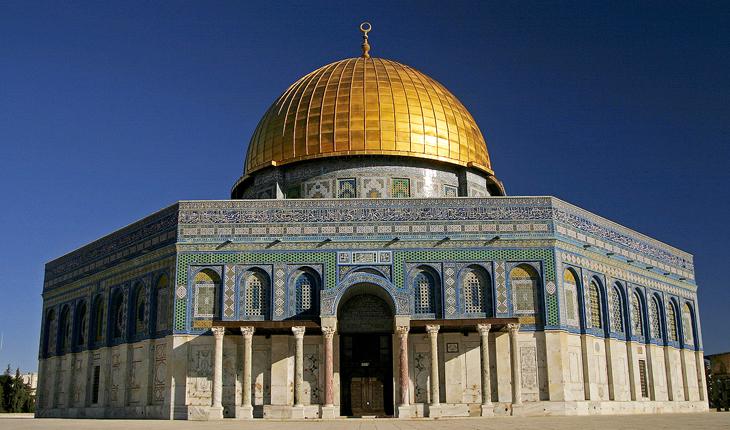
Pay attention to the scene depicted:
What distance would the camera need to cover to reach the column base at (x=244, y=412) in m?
21.7

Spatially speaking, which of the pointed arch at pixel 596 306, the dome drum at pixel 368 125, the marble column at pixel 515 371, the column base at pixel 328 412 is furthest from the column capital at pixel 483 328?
the dome drum at pixel 368 125

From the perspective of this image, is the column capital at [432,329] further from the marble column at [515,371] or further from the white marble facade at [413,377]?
the marble column at [515,371]

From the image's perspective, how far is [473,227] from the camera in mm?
23219

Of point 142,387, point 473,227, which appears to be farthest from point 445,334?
point 142,387

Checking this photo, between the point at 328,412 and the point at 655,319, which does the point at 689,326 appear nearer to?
the point at 655,319

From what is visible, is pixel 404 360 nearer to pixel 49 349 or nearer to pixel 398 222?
pixel 398 222

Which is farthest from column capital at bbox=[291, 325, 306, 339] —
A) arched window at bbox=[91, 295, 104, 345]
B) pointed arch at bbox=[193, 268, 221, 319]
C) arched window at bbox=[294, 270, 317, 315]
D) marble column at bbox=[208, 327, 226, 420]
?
arched window at bbox=[91, 295, 104, 345]

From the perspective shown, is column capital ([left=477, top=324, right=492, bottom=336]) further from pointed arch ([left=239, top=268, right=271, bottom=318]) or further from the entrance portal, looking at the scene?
pointed arch ([left=239, top=268, right=271, bottom=318])

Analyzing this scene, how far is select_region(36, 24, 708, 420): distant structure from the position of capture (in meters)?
22.0

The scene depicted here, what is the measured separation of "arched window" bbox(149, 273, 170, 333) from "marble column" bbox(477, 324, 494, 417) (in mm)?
9470

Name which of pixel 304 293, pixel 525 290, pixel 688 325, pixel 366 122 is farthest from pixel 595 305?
pixel 366 122

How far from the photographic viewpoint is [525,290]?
2286cm

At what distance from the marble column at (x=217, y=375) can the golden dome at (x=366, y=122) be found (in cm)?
773

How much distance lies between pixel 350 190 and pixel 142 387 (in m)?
9.24
